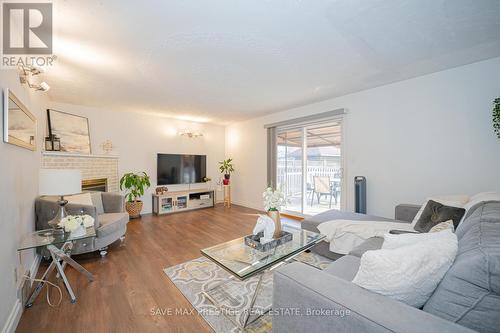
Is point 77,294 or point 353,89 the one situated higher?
point 353,89

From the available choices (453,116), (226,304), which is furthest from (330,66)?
(226,304)

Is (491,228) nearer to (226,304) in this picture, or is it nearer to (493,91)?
(226,304)

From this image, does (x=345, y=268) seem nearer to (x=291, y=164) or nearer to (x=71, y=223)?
(x=71, y=223)

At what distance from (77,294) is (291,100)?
3941 mm

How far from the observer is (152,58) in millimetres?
2281

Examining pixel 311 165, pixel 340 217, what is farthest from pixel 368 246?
pixel 311 165

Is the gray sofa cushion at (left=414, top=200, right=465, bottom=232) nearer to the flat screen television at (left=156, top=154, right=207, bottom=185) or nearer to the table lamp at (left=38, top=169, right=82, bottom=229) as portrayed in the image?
the table lamp at (left=38, top=169, right=82, bottom=229)

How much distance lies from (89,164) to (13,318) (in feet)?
10.3

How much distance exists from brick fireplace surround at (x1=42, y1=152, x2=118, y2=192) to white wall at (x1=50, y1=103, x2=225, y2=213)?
20cm

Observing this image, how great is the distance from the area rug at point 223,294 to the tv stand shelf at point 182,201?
2620 millimetres

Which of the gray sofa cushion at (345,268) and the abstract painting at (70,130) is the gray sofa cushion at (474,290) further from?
the abstract painting at (70,130)

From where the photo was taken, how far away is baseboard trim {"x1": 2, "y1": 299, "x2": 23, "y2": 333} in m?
1.38

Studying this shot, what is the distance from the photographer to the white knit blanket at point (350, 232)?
6.93 feet

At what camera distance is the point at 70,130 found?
387 cm
